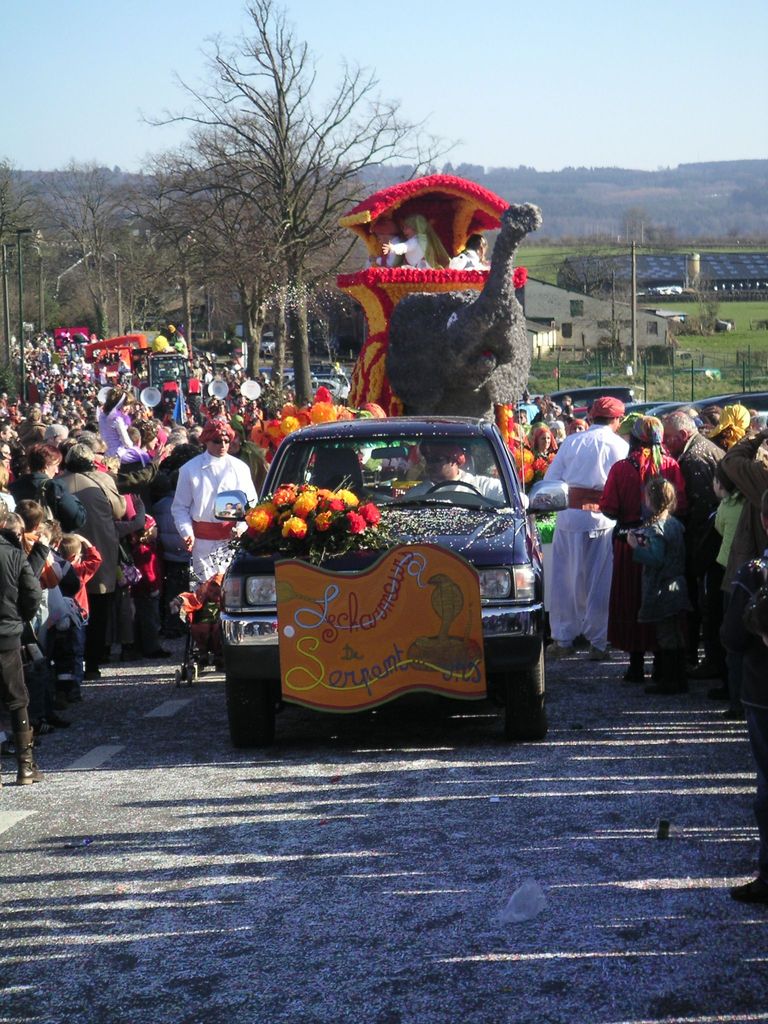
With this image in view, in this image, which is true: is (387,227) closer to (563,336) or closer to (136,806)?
(136,806)

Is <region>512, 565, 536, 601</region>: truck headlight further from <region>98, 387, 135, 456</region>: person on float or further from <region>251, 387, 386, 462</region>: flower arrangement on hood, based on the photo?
<region>98, 387, 135, 456</region>: person on float

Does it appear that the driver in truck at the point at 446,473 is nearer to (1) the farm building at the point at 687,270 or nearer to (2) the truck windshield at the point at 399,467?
(2) the truck windshield at the point at 399,467

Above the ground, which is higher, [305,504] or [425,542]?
[305,504]

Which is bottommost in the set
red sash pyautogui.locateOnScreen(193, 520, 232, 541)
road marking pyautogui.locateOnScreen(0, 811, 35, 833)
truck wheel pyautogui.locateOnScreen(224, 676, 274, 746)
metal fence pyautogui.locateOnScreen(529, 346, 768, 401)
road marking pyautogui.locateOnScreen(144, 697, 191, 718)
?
metal fence pyautogui.locateOnScreen(529, 346, 768, 401)

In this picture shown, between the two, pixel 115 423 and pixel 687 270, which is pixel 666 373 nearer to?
pixel 115 423

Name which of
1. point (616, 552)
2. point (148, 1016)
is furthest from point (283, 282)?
point (148, 1016)

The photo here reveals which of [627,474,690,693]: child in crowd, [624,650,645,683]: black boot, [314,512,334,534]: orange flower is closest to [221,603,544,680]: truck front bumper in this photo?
[314,512,334,534]: orange flower

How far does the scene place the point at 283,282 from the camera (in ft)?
136

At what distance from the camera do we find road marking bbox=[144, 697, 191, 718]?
10.0m

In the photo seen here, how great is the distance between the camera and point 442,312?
1481 cm

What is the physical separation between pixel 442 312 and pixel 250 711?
7.14 metres

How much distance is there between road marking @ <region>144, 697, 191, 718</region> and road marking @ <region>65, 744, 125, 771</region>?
2.94ft

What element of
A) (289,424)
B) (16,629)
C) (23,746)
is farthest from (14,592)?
(289,424)

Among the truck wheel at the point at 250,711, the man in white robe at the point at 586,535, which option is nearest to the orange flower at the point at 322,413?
the man in white robe at the point at 586,535
